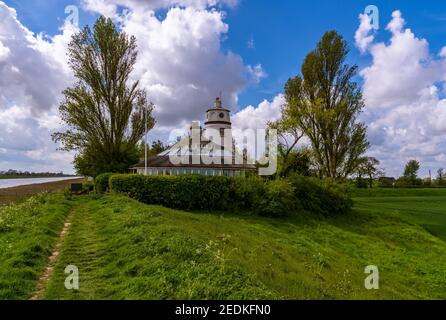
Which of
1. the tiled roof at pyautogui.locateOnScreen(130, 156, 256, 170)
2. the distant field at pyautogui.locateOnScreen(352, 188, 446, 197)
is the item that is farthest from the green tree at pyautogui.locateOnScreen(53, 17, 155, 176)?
the distant field at pyautogui.locateOnScreen(352, 188, 446, 197)

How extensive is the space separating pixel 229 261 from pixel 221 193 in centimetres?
1542

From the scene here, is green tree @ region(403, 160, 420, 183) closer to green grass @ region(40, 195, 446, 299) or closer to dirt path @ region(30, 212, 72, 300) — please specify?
green grass @ region(40, 195, 446, 299)

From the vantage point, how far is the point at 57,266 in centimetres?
830

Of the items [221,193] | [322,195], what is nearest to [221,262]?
[221,193]

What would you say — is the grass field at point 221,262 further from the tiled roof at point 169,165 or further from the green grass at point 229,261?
the tiled roof at point 169,165

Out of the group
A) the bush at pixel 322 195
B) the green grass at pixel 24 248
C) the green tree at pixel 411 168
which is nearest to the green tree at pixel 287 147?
the bush at pixel 322 195

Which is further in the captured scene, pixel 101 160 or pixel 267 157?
pixel 101 160

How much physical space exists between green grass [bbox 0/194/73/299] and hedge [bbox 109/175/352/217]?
703 centimetres

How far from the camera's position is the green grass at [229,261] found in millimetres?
6711

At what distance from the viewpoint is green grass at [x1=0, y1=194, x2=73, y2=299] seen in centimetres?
685

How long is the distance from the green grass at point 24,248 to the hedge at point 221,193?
7.03m
